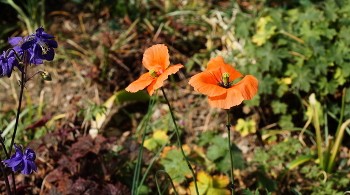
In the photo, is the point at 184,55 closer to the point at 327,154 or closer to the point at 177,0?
the point at 177,0

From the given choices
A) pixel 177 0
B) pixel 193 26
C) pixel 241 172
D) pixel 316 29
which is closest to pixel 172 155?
pixel 241 172

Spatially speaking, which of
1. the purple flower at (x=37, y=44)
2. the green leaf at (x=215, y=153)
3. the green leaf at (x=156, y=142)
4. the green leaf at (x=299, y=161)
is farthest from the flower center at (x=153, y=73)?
the green leaf at (x=299, y=161)

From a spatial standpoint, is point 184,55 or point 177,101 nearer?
point 177,101

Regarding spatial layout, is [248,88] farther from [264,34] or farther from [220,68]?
[264,34]

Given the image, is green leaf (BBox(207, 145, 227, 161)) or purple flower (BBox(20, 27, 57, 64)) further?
green leaf (BBox(207, 145, 227, 161))

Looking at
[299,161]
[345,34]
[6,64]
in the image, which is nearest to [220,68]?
[6,64]

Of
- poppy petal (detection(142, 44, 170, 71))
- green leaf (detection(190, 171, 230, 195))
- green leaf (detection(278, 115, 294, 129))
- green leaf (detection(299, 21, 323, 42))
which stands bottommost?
green leaf (detection(190, 171, 230, 195))

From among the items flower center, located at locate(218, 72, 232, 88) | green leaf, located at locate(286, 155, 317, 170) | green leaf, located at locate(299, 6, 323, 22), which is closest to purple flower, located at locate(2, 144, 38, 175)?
flower center, located at locate(218, 72, 232, 88)

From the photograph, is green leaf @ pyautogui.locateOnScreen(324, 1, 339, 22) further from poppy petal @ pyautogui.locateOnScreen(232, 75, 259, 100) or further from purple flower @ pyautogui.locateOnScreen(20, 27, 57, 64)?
purple flower @ pyautogui.locateOnScreen(20, 27, 57, 64)
